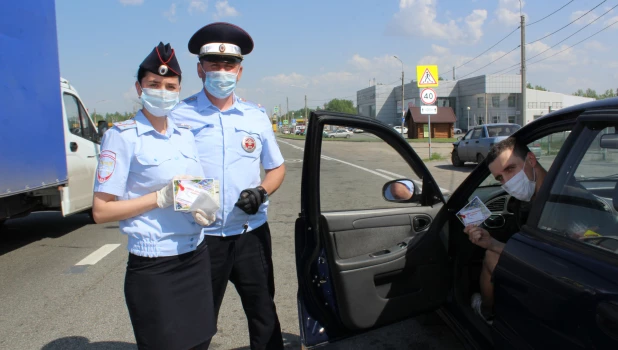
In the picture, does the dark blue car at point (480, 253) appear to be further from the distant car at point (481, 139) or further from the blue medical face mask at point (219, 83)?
the distant car at point (481, 139)

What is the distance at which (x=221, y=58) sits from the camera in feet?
8.09

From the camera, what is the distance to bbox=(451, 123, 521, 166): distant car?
1489 centimetres

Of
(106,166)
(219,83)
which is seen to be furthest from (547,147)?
(106,166)

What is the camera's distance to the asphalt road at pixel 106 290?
3262 millimetres

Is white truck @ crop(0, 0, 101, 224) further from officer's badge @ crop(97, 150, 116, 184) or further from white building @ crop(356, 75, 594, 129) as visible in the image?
white building @ crop(356, 75, 594, 129)

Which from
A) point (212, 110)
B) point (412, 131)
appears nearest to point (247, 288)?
point (212, 110)

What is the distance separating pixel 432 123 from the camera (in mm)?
51562

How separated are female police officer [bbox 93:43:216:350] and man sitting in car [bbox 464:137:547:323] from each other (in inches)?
59.3

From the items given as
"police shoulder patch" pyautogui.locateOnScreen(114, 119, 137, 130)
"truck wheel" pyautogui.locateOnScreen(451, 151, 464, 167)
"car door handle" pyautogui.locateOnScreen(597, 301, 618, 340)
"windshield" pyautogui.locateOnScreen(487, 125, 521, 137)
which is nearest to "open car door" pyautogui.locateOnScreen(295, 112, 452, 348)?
"police shoulder patch" pyautogui.locateOnScreen(114, 119, 137, 130)

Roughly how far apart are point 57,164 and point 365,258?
521 centimetres

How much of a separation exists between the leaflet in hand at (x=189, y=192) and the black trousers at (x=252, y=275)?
510 mm

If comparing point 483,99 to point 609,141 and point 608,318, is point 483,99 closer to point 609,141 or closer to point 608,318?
point 609,141

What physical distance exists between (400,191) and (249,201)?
1.01 meters

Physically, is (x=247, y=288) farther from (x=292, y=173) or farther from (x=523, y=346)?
(x=292, y=173)
